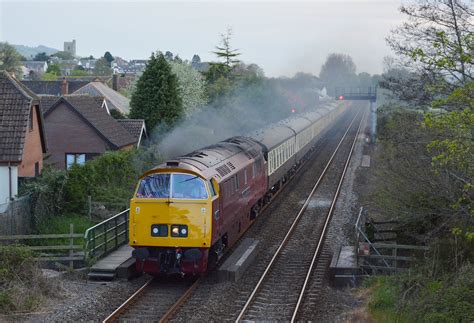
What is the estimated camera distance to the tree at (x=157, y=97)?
43.8 metres

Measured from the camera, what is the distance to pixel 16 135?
2555 cm

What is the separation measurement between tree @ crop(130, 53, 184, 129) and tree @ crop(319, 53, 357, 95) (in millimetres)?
103748

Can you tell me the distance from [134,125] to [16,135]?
17.0 metres

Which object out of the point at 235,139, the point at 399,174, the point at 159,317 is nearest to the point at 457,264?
the point at 399,174

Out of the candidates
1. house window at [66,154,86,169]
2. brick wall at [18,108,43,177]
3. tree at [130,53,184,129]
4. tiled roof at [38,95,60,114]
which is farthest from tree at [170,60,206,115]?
brick wall at [18,108,43,177]

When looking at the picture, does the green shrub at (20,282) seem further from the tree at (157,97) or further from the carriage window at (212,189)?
the tree at (157,97)

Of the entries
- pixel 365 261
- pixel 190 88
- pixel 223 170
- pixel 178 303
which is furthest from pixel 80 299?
pixel 190 88

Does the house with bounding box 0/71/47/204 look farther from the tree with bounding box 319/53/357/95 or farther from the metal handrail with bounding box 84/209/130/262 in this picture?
the tree with bounding box 319/53/357/95

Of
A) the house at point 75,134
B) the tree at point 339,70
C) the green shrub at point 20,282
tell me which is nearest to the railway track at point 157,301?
the green shrub at point 20,282

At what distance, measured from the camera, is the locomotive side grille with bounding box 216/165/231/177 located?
18.6 m

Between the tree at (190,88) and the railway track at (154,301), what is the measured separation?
36.3m

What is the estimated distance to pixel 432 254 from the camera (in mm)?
15789

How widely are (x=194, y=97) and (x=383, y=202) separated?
36.1m

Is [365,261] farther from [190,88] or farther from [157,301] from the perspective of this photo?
[190,88]
